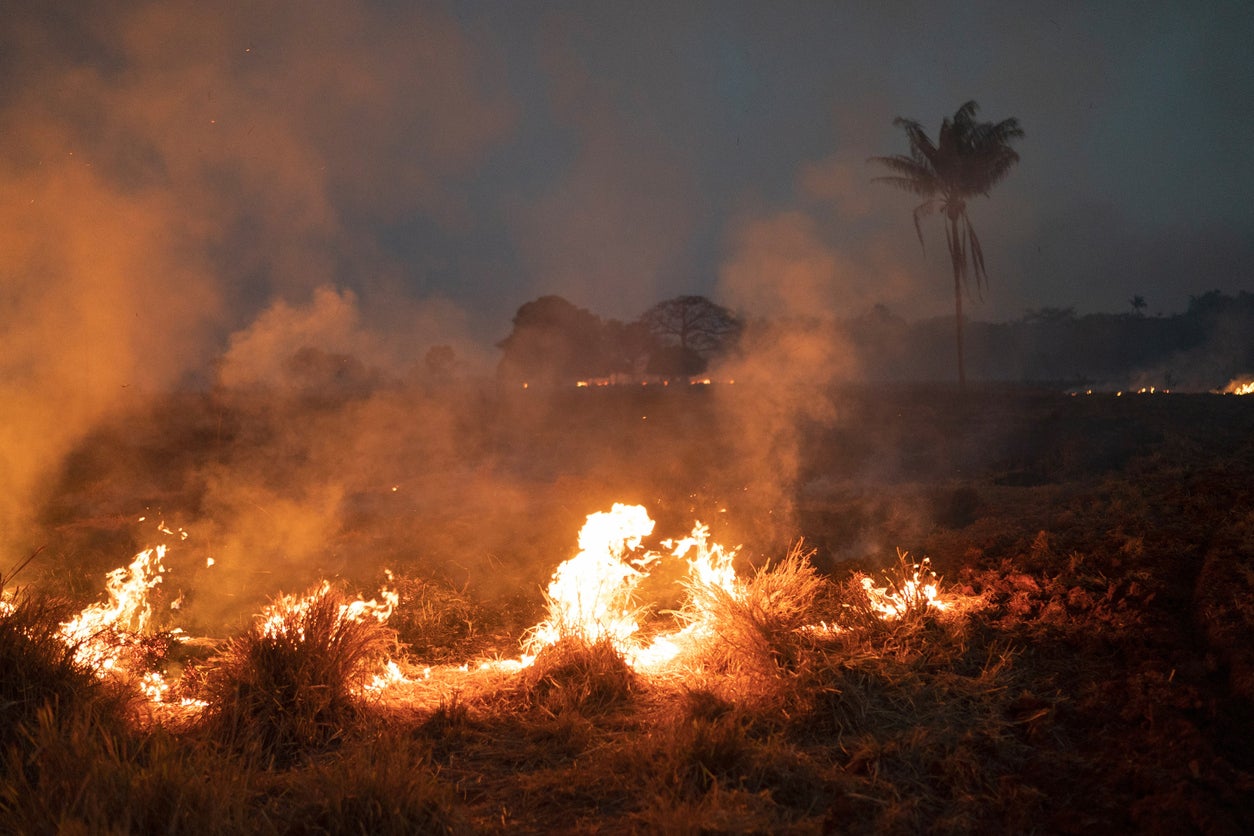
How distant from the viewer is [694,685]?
4543 mm

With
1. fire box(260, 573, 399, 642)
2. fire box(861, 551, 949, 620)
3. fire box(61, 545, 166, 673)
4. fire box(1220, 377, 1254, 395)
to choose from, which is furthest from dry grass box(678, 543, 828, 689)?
fire box(1220, 377, 1254, 395)

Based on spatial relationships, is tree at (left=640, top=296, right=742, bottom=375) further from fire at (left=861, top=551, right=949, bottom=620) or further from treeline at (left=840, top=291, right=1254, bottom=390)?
fire at (left=861, top=551, right=949, bottom=620)

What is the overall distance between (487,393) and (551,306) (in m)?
20.0

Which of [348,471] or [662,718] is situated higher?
[348,471]

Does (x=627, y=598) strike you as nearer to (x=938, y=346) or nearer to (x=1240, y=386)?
(x=1240, y=386)

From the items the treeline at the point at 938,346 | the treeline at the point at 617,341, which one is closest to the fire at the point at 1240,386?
the treeline at the point at 938,346

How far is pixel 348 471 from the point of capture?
45.6 ft

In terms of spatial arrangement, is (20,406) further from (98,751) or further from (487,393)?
(487,393)

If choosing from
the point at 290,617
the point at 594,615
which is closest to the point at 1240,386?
the point at 594,615

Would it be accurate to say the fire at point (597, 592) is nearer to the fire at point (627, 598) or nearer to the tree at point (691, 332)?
the fire at point (627, 598)

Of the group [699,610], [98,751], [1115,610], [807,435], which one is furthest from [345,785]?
[807,435]

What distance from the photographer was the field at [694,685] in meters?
3.06

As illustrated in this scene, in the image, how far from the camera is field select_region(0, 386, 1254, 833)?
120 inches

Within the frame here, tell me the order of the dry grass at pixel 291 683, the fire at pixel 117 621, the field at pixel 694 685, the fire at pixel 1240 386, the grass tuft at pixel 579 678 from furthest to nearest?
1. the fire at pixel 1240 386
2. the fire at pixel 117 621
3. the grass tuft at pixel 579 678
4. the dry grass at pixel 291 683
5. the field at pixel 694 685
